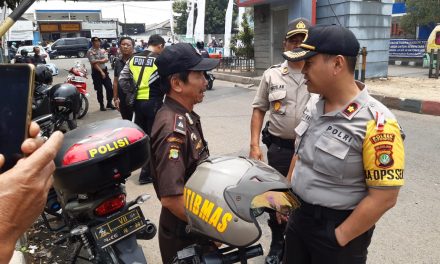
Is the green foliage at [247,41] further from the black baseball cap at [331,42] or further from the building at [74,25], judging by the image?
the building at [74,25]

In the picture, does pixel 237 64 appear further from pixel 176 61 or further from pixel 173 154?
pixel 173 154

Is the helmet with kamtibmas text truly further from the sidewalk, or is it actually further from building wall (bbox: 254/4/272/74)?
building wall (bbox: 254/4/272/74)

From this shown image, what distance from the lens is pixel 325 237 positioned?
1.68 metres

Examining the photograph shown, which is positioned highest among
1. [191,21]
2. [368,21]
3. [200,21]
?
[191,21]

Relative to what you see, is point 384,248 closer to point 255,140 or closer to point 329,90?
point 255,140

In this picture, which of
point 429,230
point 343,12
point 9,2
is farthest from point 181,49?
point 343,12

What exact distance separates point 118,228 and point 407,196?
301cm

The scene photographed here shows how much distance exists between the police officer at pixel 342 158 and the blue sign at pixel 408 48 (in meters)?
17.9

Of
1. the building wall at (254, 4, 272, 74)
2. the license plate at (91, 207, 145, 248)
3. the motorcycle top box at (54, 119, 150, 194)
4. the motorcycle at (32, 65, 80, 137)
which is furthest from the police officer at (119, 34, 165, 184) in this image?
the building wall at (254, 4, 272, 74)

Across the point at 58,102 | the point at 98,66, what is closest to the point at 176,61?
the point at 58,102

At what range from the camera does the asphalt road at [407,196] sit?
304 cm

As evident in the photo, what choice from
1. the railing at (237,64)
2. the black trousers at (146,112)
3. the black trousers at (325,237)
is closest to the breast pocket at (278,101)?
the black trousers at (325,237)

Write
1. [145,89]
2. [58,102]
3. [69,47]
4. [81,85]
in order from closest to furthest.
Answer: [145,89], [58,102], [81,85], [69,47]

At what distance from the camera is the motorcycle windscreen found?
1.38m
